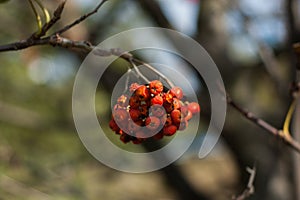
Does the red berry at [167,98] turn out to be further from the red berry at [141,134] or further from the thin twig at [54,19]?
the thin twig at [54,19]

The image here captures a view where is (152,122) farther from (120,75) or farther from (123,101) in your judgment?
(120,75)

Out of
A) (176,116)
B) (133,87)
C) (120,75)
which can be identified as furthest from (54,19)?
(120,75)

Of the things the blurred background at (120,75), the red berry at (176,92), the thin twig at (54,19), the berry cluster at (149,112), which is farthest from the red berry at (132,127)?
the blurred background at (120,75)

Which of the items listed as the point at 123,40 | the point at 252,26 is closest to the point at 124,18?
the point at 123,40

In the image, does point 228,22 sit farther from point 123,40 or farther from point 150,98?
point 150,98

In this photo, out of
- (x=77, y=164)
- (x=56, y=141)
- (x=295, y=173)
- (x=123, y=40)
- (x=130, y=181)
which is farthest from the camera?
(x=130, y=181)

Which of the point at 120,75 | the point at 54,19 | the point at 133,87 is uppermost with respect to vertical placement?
the point at 54,19
